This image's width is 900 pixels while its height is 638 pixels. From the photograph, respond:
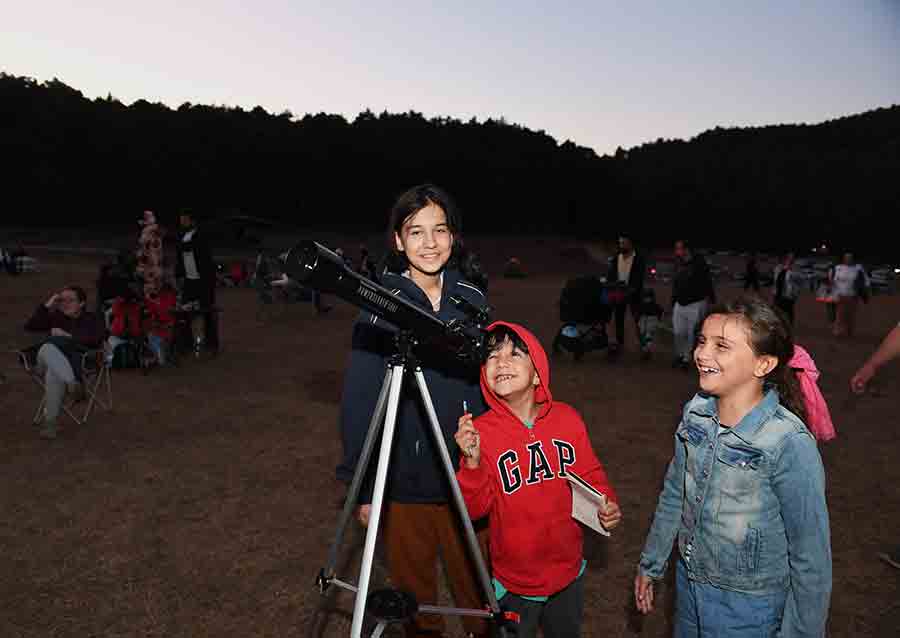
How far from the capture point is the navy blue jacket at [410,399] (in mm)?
2428

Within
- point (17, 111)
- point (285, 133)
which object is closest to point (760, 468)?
point (285, 133)

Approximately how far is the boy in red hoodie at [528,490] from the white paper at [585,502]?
0.03 metres

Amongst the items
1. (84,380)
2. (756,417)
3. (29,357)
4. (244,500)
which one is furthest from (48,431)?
(756,417)

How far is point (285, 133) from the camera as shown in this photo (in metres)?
61.9

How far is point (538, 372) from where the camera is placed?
250 cm

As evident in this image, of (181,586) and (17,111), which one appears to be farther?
(17,111)

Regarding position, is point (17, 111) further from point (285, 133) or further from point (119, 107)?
point (285, 133)

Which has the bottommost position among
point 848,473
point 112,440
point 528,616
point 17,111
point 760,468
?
point 112,440

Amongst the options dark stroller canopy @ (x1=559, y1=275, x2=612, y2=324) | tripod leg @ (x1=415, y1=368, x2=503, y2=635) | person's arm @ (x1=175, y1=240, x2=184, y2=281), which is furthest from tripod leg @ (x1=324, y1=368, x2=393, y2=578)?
person's arm @ (x1=175, y1=240, x2=184, y2=281)

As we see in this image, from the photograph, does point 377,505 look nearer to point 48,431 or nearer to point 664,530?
point 664,530

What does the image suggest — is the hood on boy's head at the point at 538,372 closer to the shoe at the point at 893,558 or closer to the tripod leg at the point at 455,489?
the tripod leg at the point at 455,489

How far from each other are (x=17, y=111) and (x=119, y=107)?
9.10 metres

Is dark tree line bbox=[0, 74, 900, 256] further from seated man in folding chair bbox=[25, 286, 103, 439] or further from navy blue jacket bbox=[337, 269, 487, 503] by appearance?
navy blue jacket bbox=[337, 269, 487, 503]

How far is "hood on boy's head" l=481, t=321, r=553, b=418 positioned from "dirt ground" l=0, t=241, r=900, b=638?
175 centimetres
